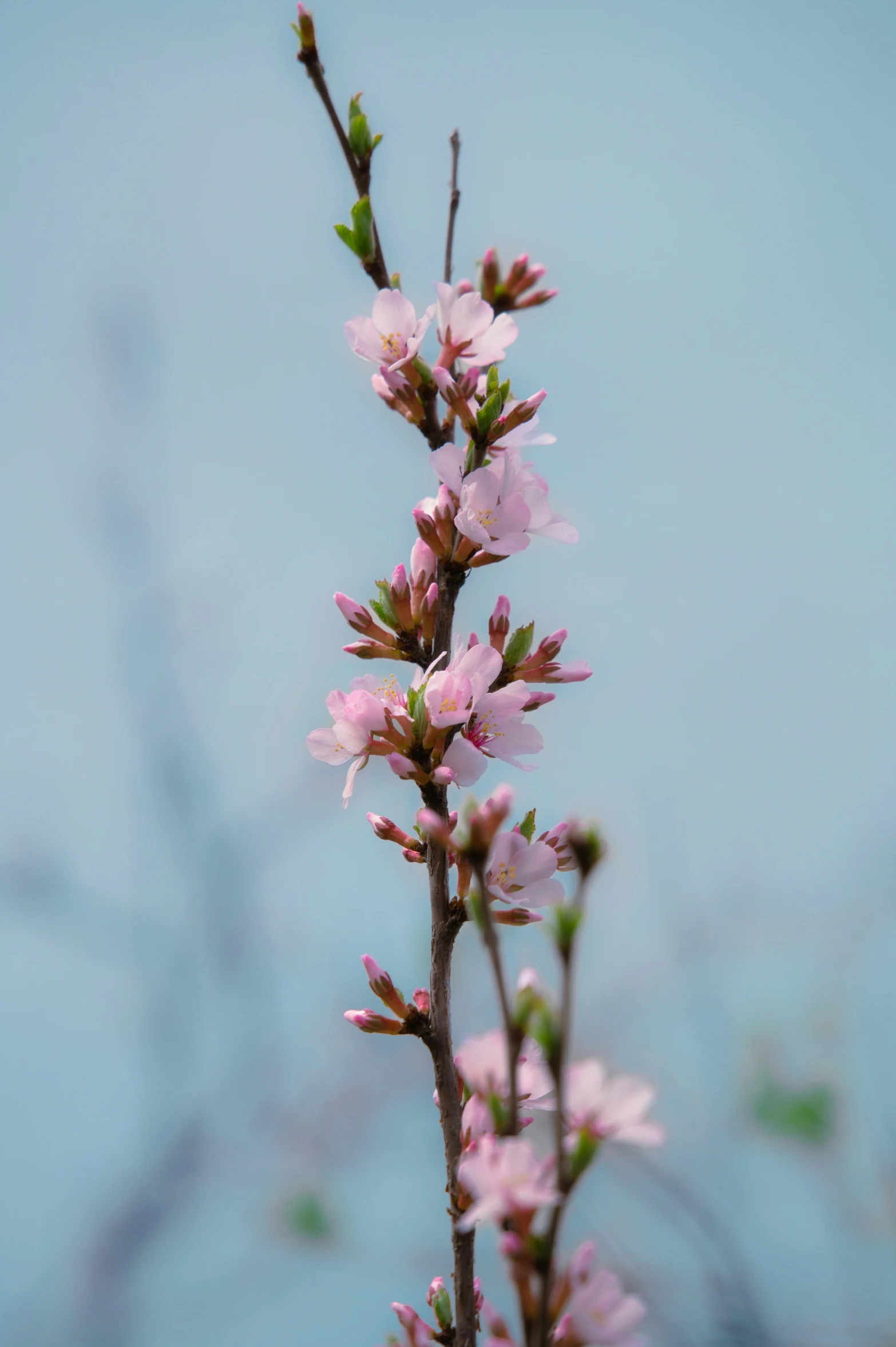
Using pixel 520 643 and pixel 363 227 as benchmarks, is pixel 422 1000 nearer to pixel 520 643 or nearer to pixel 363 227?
pixel 520 643

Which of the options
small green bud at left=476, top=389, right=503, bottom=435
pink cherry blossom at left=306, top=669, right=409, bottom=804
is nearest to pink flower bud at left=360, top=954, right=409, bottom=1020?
pink cherry blossom at left=306, top=669, right=409, bottom=804

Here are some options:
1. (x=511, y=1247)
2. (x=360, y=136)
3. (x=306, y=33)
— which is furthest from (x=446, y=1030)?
(x=306, y=33)

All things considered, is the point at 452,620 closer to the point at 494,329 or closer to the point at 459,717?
the point at 459,717

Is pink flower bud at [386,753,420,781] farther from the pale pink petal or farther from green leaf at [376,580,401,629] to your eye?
green leaf at [376,580,401,629]

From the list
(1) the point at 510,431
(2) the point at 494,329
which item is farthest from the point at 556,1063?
(2) the point at 494,329

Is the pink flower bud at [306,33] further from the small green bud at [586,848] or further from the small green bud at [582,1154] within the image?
the small green bud at [582,1154]

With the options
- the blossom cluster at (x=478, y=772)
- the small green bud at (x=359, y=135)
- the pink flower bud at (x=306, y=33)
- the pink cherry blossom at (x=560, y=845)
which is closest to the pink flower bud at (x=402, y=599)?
the blossom cluster at (x=478, y=772)
